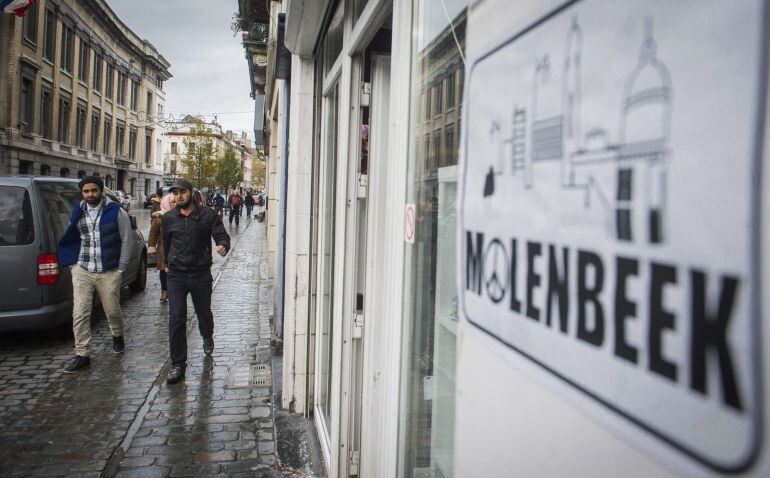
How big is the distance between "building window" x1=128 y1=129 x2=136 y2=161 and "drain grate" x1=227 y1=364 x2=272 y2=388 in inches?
1966

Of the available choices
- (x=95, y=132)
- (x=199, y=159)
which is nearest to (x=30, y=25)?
(x=95, y=132)

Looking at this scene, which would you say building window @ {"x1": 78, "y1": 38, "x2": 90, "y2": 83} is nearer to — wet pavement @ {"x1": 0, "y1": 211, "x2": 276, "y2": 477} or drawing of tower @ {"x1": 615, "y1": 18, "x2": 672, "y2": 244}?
wet pavement @ {"x1": 0, "y1": 211, "x2": 276, "y2": 477}

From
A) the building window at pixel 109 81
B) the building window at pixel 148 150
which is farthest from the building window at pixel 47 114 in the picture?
the building window at pixel 148 150

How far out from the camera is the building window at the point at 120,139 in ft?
152

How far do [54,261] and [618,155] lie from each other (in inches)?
273

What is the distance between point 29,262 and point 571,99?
6.93m

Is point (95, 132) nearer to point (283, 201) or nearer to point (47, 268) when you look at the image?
point (47, 268)

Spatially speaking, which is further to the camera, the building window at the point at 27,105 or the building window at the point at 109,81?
the building window at the point at 109,81

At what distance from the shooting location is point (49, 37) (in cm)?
3294

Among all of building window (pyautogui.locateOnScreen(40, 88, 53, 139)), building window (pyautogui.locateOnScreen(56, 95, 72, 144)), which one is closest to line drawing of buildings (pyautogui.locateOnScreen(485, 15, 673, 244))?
building window (pyautogui.locateOnScreen(40, 88, 53, 139))

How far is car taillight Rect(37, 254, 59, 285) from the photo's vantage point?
20.1 ft

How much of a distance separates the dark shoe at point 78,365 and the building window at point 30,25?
3112 cm

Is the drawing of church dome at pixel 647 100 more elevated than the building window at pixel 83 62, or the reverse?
the building window at pixel 83 62

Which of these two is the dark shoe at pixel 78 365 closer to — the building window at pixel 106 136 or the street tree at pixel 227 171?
the building window at pixel 106 136
